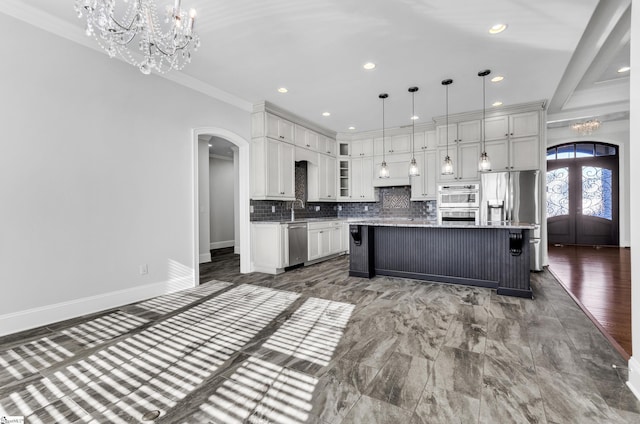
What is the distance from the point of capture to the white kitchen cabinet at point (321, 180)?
6.62 meters

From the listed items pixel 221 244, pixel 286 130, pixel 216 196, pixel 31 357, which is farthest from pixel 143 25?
pixel 221 244

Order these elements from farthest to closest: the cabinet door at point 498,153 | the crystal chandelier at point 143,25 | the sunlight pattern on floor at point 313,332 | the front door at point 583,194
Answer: the front door at point 583,194, the cabinet door at point 498,153, the sunlight pattern on floor at point 313,332, the crystal chandelier at point 143,25

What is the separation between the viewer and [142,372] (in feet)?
6.73

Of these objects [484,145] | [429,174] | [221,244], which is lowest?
[221,244]

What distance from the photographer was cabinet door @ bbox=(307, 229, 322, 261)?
566 cm

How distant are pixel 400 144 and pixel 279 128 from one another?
2.90m

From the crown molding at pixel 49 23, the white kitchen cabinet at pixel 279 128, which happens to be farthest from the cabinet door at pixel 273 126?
the crown molding at pixel 49 23

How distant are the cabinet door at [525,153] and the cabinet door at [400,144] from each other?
1990mm

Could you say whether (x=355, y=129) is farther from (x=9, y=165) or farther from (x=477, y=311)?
(x=9, y=165)

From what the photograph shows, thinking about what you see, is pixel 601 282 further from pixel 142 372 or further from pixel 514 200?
pixel 142 372

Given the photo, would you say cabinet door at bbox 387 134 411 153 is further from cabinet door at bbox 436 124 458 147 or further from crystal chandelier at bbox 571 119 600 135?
crystal chandelier at bbox 571 119 600 135

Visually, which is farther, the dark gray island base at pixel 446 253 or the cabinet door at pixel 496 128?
the cabinet door at pixel 496 128

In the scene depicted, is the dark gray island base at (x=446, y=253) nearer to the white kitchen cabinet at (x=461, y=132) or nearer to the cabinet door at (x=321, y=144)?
the white kitchen cabinet at (x=461, y=132)

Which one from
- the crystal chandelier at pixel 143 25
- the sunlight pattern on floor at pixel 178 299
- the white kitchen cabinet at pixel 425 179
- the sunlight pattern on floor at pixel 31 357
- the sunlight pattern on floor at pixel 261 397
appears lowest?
the sunlight pattern on floor at pixel 261 397
